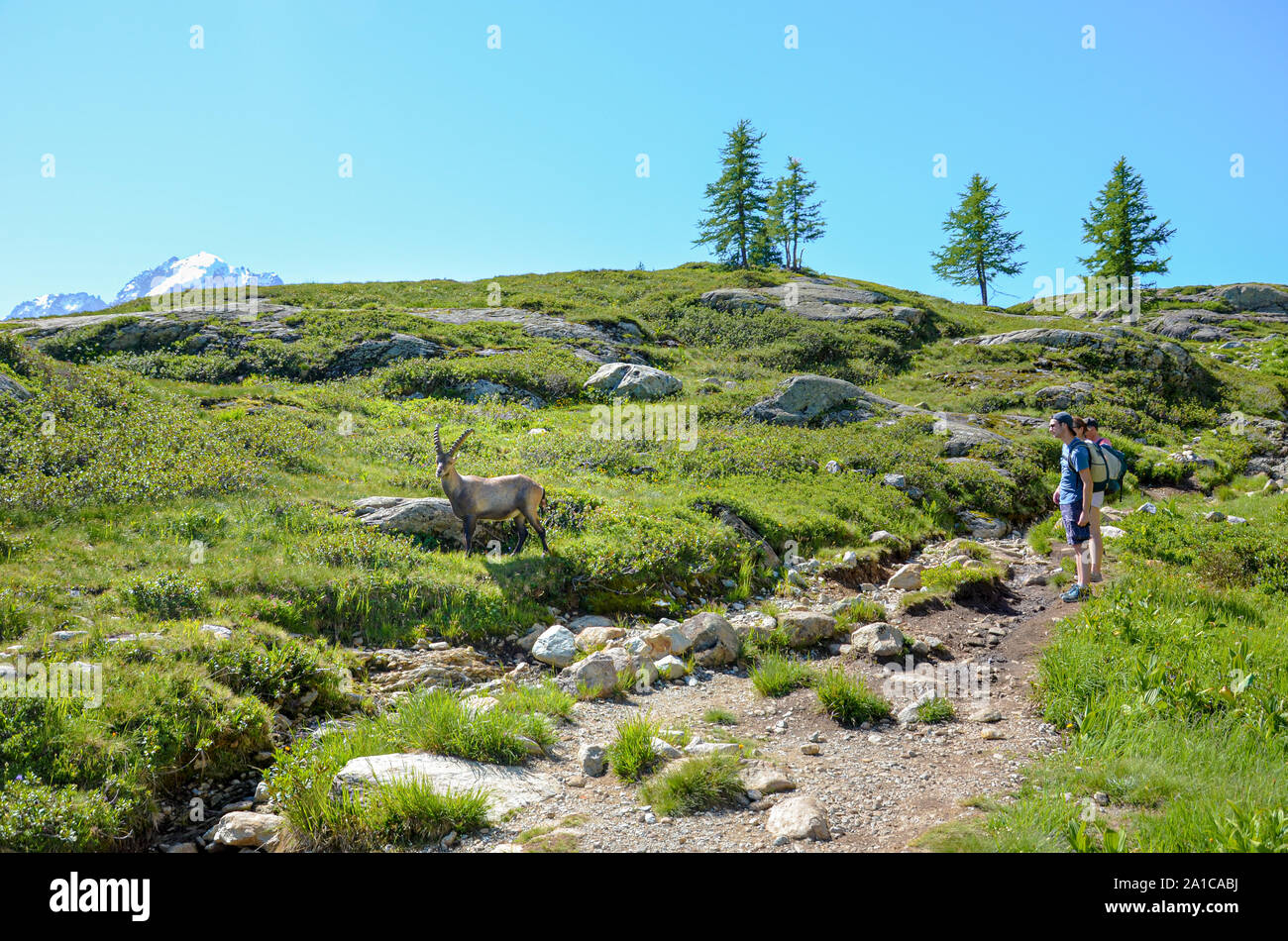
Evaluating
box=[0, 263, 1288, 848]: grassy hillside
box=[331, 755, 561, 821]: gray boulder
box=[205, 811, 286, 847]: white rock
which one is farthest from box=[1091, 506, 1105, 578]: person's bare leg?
box=[205, 811, 286, 847]: white rock

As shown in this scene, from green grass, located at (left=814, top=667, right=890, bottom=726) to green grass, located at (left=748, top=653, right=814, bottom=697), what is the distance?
63 cm

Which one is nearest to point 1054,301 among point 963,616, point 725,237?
point 725,237

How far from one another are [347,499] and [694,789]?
1075 cm

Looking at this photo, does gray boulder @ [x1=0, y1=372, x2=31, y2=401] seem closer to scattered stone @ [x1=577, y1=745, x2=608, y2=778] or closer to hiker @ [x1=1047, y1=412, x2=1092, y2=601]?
scattered stone @ [x1=577, y1=745, x2=608, y2=778]

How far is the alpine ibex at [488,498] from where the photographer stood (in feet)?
42.2

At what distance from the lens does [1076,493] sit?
37.9ft

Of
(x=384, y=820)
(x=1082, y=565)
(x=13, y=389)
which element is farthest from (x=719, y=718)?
(x=13, y=389)

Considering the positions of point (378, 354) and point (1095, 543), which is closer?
point (1095, 543)

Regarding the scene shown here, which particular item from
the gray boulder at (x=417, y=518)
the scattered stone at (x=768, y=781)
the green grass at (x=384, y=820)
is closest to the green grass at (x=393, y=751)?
the green grass at (x=384, y=820)

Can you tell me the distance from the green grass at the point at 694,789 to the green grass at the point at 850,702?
2.17 m

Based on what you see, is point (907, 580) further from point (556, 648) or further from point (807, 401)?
point (807, 401)

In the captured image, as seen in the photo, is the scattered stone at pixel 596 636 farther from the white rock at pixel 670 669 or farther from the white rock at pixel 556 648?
the white rock at pixel 670 669
